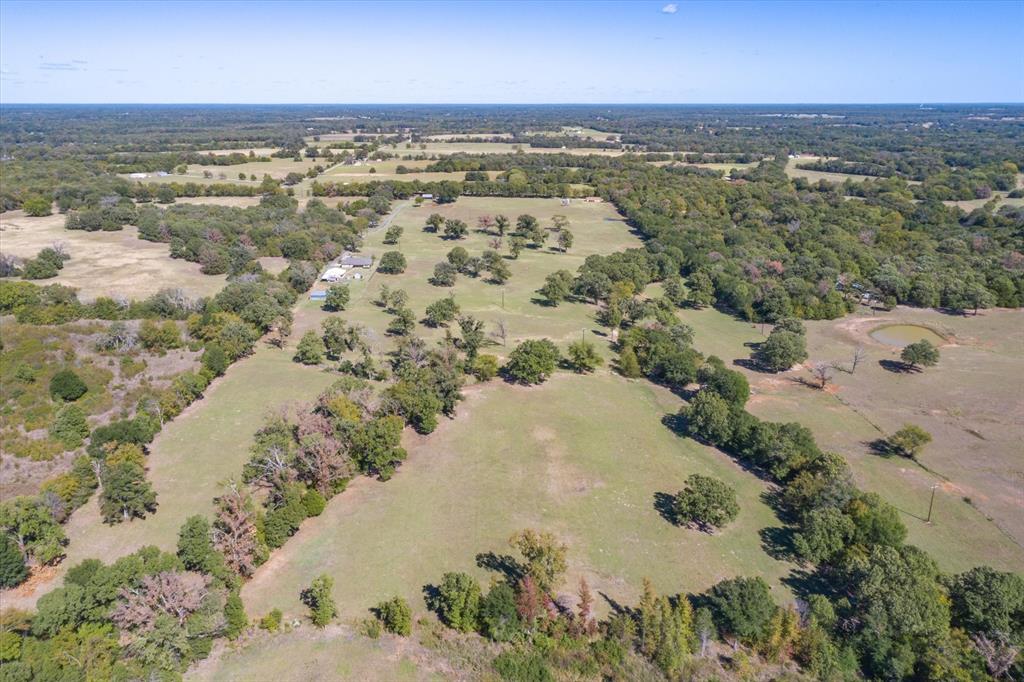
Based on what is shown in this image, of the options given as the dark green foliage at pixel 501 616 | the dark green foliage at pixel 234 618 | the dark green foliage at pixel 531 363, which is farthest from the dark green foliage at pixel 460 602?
the dark green foliage at pixel 531 363

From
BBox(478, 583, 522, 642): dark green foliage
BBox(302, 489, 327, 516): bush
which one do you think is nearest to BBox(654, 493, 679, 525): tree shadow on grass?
BBox(478, 583, 522, 642): dark green foliage

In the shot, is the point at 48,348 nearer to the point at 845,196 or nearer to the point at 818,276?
the point at 818,276

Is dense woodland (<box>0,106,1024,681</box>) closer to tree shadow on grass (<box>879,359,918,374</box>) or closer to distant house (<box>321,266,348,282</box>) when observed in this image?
tree shadow on grass (<box>879,359,918,374</box>)

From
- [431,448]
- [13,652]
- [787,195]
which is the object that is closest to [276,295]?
[431,448]

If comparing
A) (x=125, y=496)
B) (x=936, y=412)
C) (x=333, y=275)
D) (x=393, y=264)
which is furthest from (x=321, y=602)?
(x=393, y=264)

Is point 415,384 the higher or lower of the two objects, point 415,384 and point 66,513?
the higher
